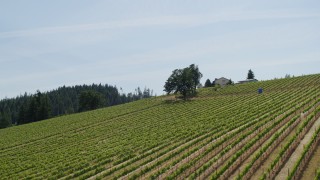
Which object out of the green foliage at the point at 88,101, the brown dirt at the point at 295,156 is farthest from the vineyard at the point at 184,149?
the green foliage at the point at 88,101

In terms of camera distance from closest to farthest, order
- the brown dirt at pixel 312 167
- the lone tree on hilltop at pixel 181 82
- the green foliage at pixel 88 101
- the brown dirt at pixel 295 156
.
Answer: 1. the brown dirt at pixel 312 167
2. the brown dirt at pixel 295 156
3. the lone tree on hilltop at pixel 181 82
4. the green foliage at pixel 88 101

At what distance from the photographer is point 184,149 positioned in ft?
124

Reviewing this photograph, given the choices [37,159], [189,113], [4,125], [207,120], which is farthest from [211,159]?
[4,125]

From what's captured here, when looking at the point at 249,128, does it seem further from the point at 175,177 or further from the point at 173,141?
the point at 175,177

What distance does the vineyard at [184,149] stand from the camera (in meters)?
28.2

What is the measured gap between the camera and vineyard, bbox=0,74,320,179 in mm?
28172

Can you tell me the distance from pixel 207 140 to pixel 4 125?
101 m

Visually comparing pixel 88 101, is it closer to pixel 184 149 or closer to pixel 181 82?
pixel 181 82

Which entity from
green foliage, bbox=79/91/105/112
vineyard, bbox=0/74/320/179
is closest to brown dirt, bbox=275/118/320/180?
vineyard, bbox=0/74/320/179

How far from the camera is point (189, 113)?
221 ft

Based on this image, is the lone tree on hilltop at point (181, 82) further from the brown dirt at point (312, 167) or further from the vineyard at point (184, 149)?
the brown dirt at point (312, 167)

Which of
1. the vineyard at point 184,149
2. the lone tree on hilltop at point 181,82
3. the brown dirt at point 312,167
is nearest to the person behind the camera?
the brown dirt at point 312,167

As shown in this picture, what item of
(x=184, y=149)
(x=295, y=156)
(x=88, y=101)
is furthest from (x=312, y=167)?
(x=88, y=101)

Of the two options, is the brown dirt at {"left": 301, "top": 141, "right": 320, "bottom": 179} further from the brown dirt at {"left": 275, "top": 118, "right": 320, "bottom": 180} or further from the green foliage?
the green foliage
